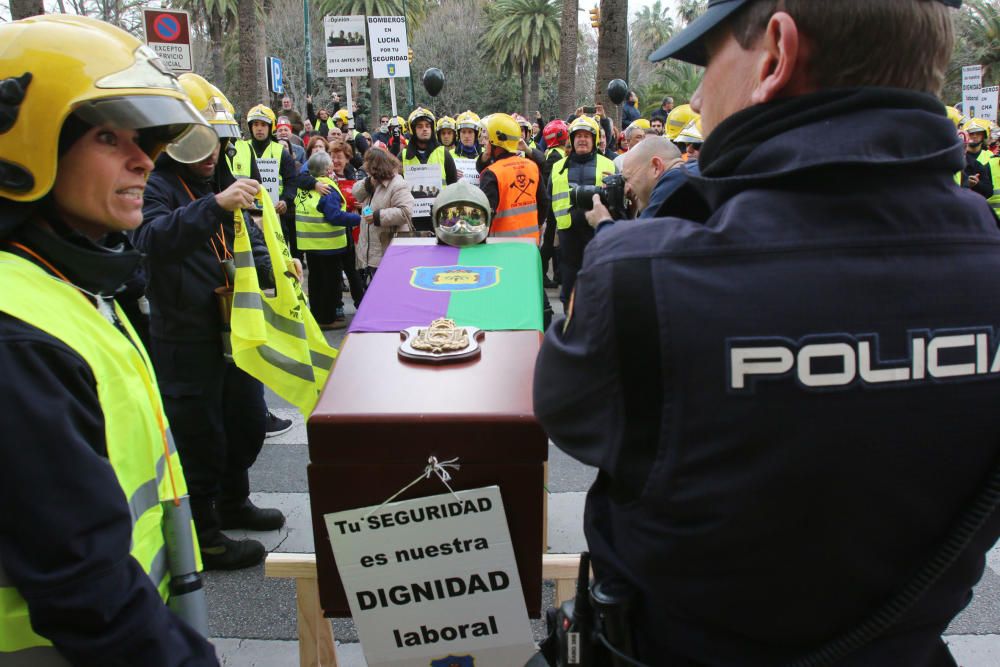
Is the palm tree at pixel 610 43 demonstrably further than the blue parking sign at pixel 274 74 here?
No

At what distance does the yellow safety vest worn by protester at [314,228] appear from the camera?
7.88m

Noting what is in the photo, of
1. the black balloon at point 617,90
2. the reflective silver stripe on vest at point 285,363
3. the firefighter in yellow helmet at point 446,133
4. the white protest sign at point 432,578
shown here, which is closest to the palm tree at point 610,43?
the black balloon at point 617,90

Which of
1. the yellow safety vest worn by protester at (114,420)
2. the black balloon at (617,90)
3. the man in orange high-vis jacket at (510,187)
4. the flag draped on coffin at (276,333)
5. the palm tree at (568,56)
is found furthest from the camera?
the palm tree at (568,56)

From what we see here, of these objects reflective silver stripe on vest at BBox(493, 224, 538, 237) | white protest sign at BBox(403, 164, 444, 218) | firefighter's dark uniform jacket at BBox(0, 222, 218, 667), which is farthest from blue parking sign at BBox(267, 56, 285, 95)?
firefighter's dark uniform jacket at BBox(0, 222, 218, 667)

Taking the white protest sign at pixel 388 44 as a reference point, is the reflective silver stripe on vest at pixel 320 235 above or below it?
below

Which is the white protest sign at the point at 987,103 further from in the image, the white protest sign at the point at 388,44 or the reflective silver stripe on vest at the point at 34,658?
the reflective silver stripe on vest at the point at 34,658

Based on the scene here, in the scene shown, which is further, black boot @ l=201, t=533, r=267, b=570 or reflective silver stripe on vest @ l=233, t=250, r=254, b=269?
black boot @ l=201, t=533, r=267, b=570

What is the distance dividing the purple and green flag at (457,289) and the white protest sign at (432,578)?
2.31 ft

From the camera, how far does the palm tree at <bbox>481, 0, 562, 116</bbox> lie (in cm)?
3641

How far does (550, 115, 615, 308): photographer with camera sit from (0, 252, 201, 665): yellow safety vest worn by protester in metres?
6.27

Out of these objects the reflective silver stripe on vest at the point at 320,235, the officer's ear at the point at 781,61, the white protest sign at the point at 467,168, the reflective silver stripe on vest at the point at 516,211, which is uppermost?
the officer's ear at the point at 781,61

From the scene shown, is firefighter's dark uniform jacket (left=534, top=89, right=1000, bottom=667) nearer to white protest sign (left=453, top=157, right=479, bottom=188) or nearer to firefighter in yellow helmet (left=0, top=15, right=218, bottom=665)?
firefighter in yellow helmet (left=0, top=15, right=218, bottom=665)

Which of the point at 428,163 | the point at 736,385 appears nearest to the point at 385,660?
the point at 736,385

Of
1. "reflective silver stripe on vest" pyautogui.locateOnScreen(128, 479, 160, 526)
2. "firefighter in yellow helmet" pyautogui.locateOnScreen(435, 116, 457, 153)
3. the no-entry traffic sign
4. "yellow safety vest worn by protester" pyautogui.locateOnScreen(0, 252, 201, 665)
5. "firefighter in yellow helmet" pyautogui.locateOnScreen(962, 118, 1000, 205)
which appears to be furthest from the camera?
"firefighter in yellow helmet" pyautogui.locateOnScreen(962, 118, 1000, 205)
